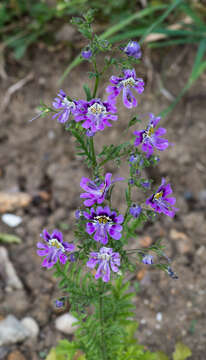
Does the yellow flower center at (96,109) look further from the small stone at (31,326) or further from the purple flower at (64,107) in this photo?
the small stone at (31,326)

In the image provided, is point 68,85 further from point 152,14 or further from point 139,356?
point 139,356

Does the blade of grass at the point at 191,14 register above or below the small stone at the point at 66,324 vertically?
above

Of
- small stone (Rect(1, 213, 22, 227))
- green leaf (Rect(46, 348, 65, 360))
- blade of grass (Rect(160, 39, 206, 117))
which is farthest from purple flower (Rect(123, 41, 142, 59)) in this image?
small stone (Rect(1, 213, 22, 227))

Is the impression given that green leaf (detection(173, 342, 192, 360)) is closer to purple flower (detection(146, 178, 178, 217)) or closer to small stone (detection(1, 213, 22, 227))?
purple flower (detection(146, 178, 178, 217))

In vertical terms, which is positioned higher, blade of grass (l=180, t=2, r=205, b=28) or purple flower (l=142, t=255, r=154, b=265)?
blade of grass (l=180, t=2, r=205, b=28)

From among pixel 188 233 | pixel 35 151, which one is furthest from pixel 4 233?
pixel 188 233

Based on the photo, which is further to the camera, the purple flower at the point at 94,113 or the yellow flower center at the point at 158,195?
the yellow flower center at the point at 158,195

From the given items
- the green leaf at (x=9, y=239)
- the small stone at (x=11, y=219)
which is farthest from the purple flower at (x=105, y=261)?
the small stone at (x=11, y=219)
